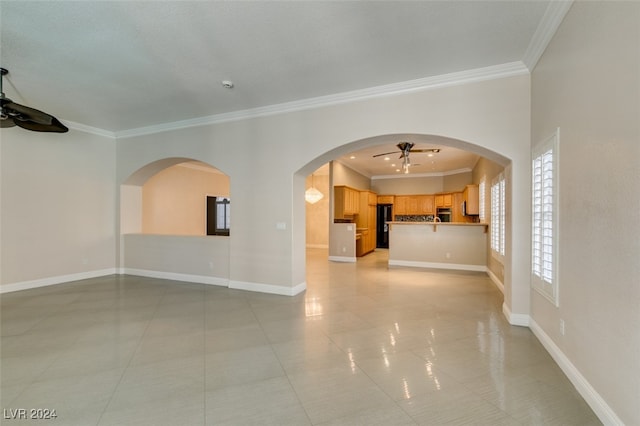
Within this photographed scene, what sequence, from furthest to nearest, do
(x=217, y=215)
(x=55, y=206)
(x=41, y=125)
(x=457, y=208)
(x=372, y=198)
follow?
(x=372, y=198), (x=457, y=208), (x=217, y=215), (x=55, y=206), (x=41, y=125)

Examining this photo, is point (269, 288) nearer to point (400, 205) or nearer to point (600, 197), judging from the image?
point (600, 197)

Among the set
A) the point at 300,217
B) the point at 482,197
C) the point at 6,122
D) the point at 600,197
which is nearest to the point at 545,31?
the point at 600,197

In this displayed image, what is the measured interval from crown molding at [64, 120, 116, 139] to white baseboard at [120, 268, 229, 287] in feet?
9.87

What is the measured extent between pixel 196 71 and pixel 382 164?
22.3ft

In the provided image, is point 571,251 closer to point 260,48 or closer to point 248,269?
point 260,48

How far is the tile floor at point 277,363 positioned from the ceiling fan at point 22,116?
8.37 ft

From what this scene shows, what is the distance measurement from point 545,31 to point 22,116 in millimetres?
5849

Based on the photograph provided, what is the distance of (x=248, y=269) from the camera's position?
491cm

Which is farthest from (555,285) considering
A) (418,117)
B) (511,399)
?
(418,117)

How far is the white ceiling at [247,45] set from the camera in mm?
2391

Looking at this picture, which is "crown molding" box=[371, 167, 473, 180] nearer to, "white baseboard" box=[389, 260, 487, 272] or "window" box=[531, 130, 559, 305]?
"white baseboard" box=[389, 260, 487, 272]

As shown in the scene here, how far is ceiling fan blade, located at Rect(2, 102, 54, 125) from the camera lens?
3.16 m

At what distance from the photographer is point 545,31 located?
8.52 ft

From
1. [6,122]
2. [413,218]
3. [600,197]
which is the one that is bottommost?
[413,218]
